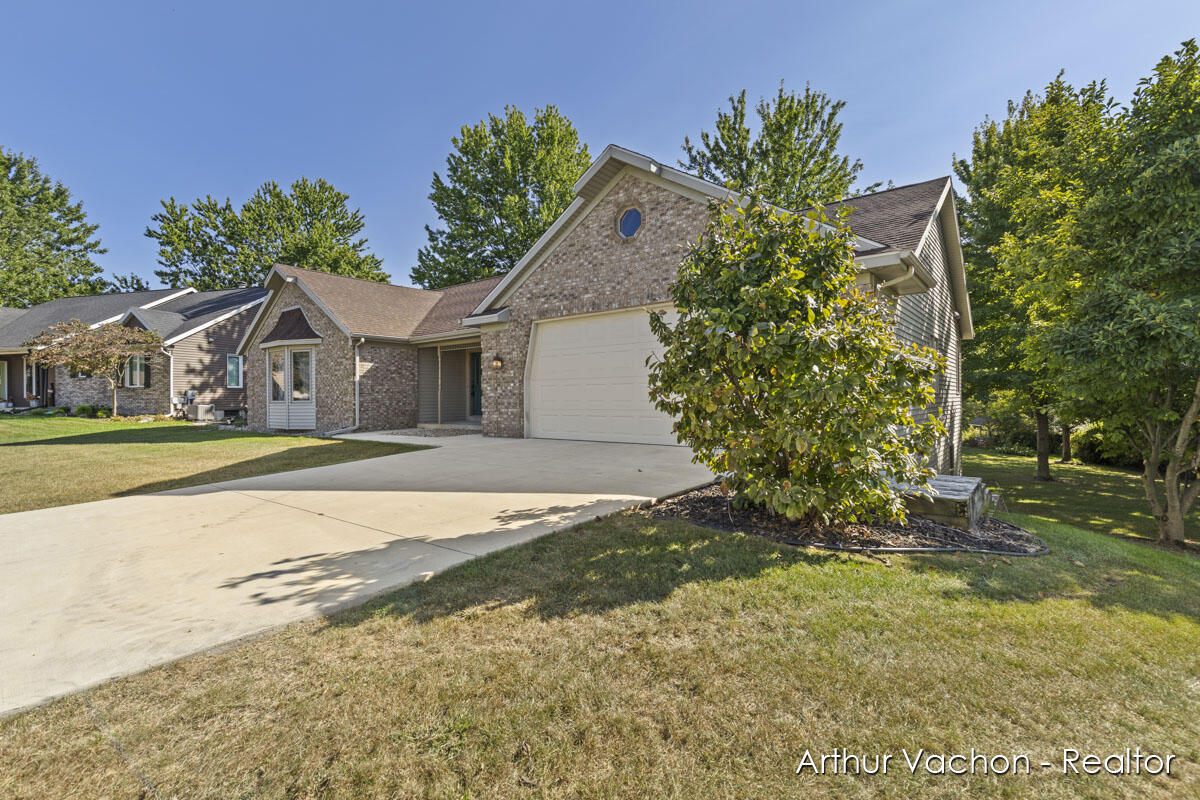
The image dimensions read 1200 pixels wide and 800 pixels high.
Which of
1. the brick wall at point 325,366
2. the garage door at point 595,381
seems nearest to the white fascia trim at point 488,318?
the garage door at point 595,381

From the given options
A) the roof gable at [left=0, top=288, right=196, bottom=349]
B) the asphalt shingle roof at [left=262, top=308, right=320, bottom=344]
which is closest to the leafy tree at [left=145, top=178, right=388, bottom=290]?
the roof gable at [left=0, top=288, right=196, bottom=349]

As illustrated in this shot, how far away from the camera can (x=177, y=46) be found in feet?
45.1

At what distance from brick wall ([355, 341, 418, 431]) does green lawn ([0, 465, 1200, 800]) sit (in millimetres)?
12298

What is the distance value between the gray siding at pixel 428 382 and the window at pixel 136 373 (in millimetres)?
13430

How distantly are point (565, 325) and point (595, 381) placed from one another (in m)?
1.54

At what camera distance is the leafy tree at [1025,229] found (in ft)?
29.6

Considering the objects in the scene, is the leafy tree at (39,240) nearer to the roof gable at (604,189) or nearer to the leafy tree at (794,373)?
the roof gable at (604,189)

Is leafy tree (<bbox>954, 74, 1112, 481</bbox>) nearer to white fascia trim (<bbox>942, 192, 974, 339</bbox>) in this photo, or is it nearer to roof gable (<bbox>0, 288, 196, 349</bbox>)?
white fascia trim (<bbox>942, 192, 974, 339</bbox>)

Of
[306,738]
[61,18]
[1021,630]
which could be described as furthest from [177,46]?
[1021,630]

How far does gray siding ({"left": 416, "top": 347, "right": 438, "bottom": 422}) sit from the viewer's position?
15.6 meters

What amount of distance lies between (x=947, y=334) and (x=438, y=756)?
47.1 feet

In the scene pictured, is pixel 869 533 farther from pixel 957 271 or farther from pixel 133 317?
pixel 133 317

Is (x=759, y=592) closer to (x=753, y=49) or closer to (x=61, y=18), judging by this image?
(x=753, y=49)

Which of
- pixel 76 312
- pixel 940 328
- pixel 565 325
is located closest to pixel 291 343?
pixel 565 325
